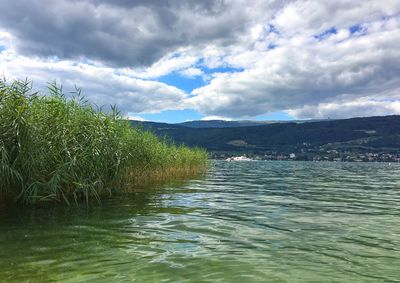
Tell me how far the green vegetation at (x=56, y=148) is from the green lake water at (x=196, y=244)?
1150 mm

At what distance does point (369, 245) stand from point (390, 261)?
5.44 ft

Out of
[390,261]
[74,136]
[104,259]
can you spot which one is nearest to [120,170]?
[74,136]

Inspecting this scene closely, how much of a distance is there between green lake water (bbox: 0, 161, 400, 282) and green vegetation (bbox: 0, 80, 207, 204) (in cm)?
115

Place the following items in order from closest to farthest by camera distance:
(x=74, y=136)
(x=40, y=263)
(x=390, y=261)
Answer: (x=40, y=263) < (x=390, y=261) < (x=74, y=136)

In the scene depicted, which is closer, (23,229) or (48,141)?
(23,229)

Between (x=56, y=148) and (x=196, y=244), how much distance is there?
9.22 meters

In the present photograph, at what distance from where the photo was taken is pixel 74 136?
17594mm

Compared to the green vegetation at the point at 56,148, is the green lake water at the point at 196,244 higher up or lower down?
Result: lower down

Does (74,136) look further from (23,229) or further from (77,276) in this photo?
(77,276)

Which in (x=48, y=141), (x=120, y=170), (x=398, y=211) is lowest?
(x=398, y=211)

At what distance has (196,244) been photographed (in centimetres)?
1066

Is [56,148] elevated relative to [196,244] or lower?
elevated

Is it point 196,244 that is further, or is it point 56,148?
point 56,148

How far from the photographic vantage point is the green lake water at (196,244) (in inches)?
313
